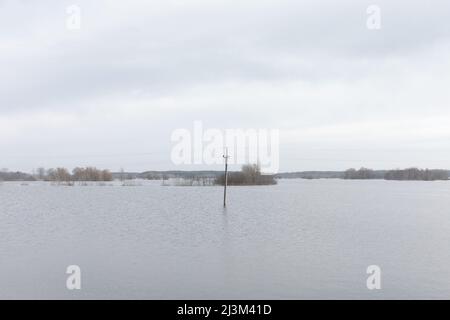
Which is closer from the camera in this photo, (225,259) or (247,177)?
(225,259)

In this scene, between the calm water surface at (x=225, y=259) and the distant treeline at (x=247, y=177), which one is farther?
the distant treeline at (x=247, y=177)

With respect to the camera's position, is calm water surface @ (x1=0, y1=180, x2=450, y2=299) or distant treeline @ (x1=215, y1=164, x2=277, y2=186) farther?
distant treeline @ (x1=215, y1=164, x2=277, y2=186)

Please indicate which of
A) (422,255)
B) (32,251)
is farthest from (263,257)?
(32,251)

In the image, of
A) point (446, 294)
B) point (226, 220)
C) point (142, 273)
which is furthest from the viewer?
point (226, 220)

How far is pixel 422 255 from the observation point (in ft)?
47.1

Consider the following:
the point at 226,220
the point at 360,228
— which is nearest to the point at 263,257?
the point at 360,228
